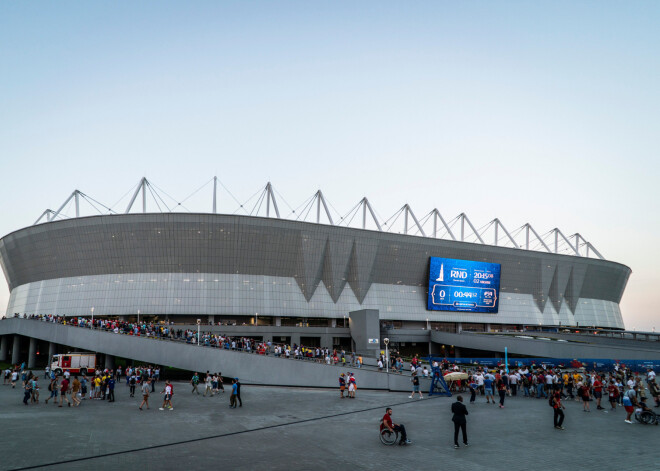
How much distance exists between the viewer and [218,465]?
516 inches

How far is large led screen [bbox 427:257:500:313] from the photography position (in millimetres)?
82312

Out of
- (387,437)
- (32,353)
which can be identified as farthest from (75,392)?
(32,353)

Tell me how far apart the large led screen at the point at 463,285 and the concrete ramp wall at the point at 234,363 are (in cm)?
4810

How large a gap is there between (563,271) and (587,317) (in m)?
13.3

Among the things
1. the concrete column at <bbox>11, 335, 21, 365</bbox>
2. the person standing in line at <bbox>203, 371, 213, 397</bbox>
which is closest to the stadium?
the concrete column at <bbox>11, 335, 21, 365</bbox>

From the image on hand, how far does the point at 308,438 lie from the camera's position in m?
16.7

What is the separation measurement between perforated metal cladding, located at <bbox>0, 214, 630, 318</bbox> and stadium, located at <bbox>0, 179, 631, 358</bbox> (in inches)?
6.0

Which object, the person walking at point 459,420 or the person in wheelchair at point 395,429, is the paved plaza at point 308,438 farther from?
the person in wheelchair at point 395,429

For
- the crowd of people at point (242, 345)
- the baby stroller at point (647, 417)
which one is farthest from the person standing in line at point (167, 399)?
the baby stroller at point (647, 417)

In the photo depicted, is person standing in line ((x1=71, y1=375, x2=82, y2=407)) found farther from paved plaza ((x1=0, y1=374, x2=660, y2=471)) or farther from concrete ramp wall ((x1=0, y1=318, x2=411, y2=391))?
concrete ramp wall ((x1=0, y1=318, x2=411, y2=391))

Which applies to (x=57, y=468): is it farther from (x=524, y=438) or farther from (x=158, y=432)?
(x=524, y=438)

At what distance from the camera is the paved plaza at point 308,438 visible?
43.7ft

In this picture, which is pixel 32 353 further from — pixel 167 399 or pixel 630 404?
pixel 630 404

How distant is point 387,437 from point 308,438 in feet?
9.07
